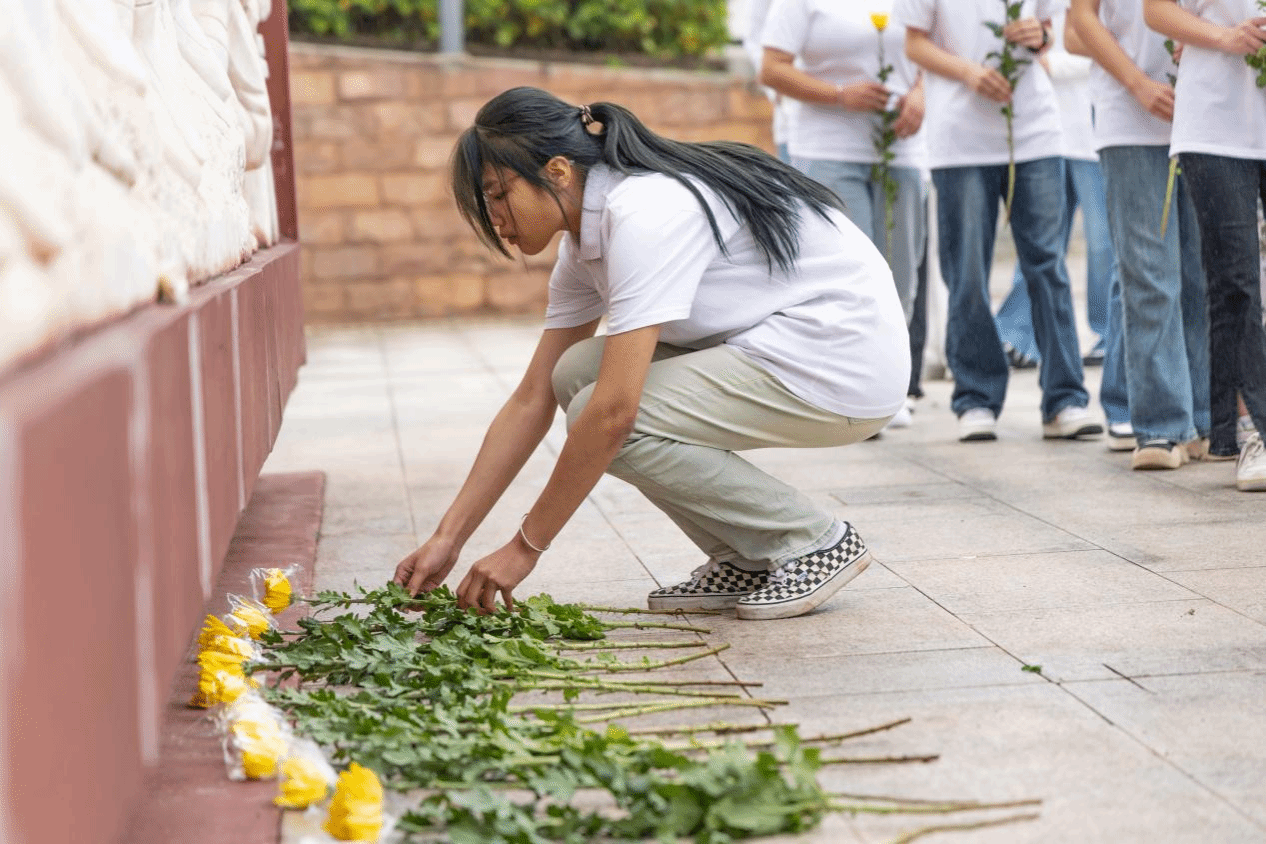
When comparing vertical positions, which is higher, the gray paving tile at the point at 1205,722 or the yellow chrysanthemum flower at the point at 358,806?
the yellow chrysanthemum flower at the point at 358,806

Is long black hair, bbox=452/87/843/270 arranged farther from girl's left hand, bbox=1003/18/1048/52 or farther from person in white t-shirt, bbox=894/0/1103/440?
girl's left hand, bbox=1003/18/1048/52

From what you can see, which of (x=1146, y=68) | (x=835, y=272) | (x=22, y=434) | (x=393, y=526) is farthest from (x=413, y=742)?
(x=1146, y=68)

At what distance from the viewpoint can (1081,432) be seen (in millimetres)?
5707

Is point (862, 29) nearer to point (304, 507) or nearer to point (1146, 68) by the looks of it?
point (1146, 68)

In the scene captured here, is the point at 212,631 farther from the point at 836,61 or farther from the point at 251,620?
the point at 836,61

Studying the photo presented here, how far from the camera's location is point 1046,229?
572 centimetres

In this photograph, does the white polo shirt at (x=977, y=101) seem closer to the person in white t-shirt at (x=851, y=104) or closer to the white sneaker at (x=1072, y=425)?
the person in white t-shirt at (x=851, y=104)

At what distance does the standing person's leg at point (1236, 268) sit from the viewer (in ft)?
14.7

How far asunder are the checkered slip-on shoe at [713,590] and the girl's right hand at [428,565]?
49 centimetres

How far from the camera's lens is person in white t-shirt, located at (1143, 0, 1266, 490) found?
14.6ft

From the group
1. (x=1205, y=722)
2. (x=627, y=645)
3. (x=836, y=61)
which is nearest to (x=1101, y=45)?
(x=836, y=61)

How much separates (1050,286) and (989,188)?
0.41 m

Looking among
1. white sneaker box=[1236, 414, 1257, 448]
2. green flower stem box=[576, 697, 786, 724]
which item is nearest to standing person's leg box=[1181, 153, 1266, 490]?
white sneaker box=[1236, 414, 1257, 448]

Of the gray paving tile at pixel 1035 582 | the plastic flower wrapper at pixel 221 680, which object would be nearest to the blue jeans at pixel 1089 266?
the gray paving tile at pixel 1035 582
